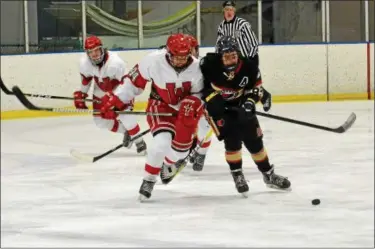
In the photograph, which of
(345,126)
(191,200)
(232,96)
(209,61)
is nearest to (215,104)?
(232,96)

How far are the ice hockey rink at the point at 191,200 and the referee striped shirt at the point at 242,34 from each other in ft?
2.22

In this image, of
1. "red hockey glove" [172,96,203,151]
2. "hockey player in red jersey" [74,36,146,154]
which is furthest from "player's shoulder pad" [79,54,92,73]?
"red hockey glove" [172,96,203,151]

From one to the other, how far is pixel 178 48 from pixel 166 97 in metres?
0.34

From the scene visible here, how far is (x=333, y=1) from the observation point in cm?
1056

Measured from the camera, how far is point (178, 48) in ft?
14.3

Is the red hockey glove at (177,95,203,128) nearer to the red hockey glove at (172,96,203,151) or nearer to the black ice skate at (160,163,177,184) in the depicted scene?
the red hockey glove at (172,96,203,151)

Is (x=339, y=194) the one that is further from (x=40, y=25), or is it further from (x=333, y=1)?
(x=333, y=1)

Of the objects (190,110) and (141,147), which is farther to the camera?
(141,147)

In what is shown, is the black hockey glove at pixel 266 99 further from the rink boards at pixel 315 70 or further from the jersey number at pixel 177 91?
the rink boards at pixel 315 70

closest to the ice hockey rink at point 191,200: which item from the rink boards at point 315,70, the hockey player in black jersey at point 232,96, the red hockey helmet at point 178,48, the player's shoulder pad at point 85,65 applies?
the hockey player in black jersey at point 232,96

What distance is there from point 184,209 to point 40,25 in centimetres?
531

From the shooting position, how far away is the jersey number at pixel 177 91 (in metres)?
4.51

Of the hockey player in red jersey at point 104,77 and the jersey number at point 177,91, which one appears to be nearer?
the jersey number at point 177,91

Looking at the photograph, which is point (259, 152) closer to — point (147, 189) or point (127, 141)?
point (147, 189)
